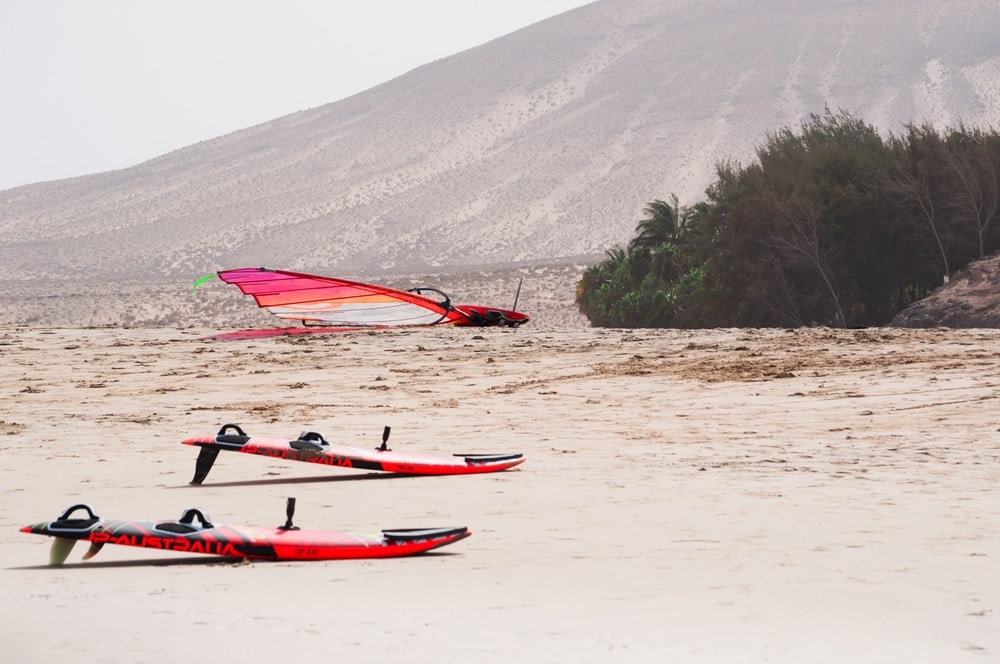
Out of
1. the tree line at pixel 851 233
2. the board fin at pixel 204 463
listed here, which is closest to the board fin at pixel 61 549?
the board fin at pixel 204 463

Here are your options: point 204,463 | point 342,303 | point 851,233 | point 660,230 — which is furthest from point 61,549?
point 660,230

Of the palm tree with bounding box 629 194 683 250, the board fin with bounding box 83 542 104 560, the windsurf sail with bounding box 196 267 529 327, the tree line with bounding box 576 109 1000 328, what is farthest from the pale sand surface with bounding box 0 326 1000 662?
the palm tree with bounding box 629 194 683 250

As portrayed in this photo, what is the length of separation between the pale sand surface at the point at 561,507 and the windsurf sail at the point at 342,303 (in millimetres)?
4081

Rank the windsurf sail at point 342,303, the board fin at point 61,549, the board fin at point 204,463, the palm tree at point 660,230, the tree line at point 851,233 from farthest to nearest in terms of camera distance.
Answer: the palm tree at point 660,230
the tree line at point 851,233
the windsurf sail at point 342,303
the board fin at point 204,463
the board fin at point 61,549

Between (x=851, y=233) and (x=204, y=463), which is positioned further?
(x=851, y=233)

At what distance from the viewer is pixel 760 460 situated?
7.88 m

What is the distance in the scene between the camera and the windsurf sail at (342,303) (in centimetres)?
1831

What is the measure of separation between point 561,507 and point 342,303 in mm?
12525

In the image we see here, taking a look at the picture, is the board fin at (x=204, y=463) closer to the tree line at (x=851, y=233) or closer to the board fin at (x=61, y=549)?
the board fin at (x=61, y=549)

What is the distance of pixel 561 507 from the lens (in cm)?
646

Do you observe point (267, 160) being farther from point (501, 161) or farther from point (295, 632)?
point (295, 632)

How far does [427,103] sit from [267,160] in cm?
2192

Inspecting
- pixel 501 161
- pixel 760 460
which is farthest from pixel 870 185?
pixel 501 161

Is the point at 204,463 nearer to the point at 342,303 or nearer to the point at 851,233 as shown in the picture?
the point at 342,303
